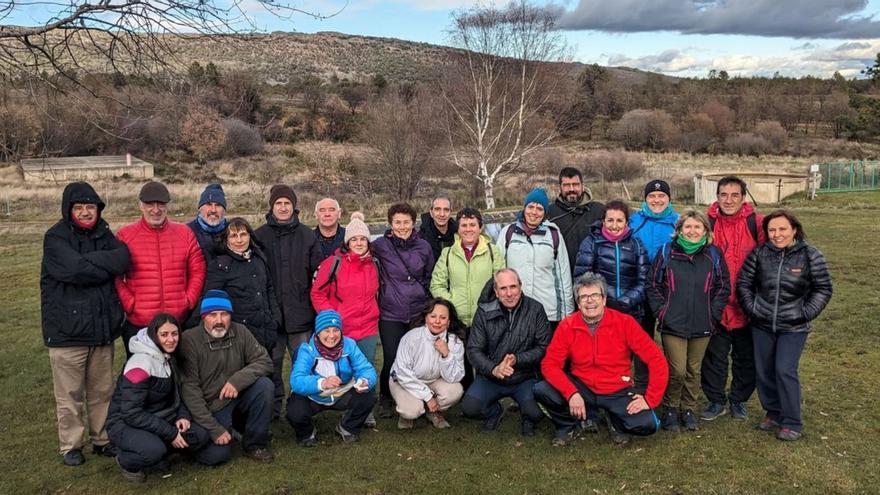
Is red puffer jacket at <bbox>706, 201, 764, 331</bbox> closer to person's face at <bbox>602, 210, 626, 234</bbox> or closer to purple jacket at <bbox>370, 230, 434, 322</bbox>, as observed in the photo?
person's face at <bbox>602, 210, 626, 234</bbox>

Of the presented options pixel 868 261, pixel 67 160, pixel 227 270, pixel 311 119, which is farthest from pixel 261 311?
pixel 311 119

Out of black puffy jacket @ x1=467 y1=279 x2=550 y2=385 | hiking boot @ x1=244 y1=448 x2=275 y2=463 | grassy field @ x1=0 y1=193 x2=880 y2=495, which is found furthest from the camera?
black puffy jacket @ x1=467 y1=279 x2=550 y2=385

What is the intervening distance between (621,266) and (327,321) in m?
2.42

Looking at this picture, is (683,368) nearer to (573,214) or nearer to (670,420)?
(670,420)

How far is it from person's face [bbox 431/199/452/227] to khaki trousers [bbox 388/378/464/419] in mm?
1422

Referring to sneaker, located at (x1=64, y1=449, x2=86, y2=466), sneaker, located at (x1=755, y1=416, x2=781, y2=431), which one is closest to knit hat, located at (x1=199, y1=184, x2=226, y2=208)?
sneaker, located at (x1=64, y1=449, x2=86, y2=466)

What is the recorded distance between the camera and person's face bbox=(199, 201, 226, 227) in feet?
17.8

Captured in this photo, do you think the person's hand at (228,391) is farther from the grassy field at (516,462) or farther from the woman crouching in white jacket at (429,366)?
the woman crouching in white jacket at (429,366)

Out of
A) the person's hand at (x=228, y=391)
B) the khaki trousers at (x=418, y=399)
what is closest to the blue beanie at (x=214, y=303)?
the person's hand at (x=228, y=391)

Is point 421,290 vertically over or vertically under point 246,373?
over

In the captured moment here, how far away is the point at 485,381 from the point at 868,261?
10.8 m

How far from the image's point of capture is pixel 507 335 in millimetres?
5305

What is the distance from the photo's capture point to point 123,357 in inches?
333

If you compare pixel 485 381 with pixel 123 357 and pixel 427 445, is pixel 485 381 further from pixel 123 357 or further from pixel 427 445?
pixel 123 357
